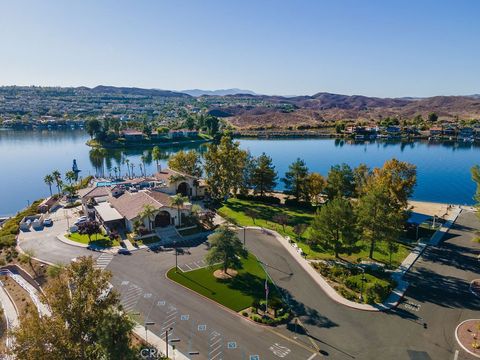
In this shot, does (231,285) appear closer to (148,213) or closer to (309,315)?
(309,315)

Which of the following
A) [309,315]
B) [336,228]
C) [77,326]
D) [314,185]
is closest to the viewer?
[77,326]

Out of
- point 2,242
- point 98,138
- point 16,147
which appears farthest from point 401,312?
point 16,147

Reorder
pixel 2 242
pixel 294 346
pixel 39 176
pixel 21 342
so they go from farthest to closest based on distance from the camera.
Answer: pixel 39 176 < pixel 2 242 < pixel 294 346 < pixel 21 342

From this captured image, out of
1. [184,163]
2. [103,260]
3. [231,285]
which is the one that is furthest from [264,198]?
[103,260]

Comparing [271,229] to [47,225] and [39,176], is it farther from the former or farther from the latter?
[39,176]

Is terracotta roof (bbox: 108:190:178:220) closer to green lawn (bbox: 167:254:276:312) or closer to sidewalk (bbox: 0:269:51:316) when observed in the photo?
green lawn (bbox: 167:254:276:312)
